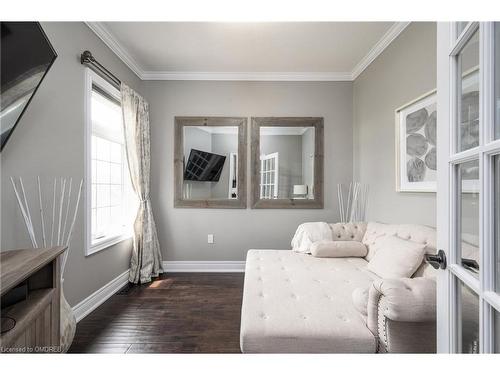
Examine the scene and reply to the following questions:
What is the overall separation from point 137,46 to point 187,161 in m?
1.43

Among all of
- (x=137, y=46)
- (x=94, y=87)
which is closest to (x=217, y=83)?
(x=137, y=46)

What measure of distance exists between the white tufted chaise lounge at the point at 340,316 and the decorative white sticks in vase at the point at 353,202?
127 cm

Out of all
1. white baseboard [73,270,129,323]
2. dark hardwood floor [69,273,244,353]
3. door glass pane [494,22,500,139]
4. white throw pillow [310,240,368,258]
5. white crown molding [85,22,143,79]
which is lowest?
dark hardwood floor [69,273,244,353]

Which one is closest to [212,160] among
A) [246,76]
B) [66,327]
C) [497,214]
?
[246,76]

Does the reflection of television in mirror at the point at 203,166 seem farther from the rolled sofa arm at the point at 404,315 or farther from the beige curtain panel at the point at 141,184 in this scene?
the rolled sofa arm at the point at 404,315

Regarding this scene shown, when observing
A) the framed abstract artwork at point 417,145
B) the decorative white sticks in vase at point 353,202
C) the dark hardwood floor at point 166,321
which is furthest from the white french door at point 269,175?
the framed abstract artwork at point 417,145

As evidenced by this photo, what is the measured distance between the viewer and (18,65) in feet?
4.08

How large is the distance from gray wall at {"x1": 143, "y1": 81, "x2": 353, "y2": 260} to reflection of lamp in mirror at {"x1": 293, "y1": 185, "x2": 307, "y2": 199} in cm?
21

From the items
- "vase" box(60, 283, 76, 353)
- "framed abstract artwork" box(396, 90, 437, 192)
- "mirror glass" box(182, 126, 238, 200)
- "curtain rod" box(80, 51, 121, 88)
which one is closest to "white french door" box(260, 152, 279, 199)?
"mirror glass" box(182, 126, 238, 200)

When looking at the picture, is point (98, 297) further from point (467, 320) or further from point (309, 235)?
point (467, 320)

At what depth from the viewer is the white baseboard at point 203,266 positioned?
3.22 m

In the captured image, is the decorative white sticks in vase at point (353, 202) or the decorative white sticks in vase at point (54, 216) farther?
the decorative white sticks in vase at point (353, 202)

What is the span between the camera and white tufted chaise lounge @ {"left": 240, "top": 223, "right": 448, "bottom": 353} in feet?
3.57

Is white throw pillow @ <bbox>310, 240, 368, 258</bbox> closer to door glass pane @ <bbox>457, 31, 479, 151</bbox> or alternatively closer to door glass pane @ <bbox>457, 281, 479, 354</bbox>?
door glass pane @ <bbox>457, 281, 479, 354</bbox>
